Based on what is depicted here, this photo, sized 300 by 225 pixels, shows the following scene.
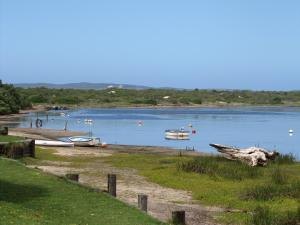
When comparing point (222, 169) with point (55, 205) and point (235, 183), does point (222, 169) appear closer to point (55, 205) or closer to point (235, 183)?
point (235, 183)

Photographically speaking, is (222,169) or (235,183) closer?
(235,183)

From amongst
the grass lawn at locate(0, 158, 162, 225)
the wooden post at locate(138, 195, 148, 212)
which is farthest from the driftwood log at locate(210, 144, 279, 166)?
the wooden post at locate(138, 195, 148, 212)

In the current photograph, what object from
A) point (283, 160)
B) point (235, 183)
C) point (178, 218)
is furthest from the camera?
point (283, 160)

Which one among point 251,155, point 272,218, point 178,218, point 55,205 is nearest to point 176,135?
point 251,155

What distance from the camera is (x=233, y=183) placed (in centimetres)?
2514

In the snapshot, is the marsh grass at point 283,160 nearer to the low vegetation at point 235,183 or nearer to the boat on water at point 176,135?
the low vegetation at point 235,183

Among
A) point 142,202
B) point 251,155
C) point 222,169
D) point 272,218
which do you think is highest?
point 142,202

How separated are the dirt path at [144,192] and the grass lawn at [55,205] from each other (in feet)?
7.76

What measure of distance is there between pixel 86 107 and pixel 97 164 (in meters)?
140

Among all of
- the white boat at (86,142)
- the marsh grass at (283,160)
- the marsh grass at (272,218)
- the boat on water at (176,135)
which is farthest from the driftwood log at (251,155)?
the boat on water at (176,135)

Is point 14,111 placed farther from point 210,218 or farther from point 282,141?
point 210,218

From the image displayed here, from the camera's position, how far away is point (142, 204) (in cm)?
1580

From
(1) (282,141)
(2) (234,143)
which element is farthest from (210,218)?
(1) (282,141)

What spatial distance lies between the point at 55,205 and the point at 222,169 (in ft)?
45.9
